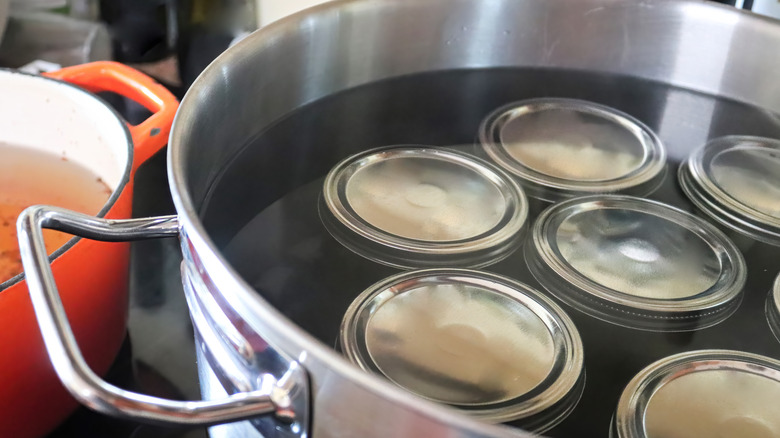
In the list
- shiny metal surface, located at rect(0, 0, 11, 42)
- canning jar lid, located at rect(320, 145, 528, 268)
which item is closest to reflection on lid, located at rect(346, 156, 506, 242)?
canning jar lid, located at rect(320, 145, 528, 268)

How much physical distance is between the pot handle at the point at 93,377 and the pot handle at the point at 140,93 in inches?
6.1

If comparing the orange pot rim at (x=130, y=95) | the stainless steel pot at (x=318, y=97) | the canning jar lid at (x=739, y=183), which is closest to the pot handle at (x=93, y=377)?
the stainless steel pot at (x=318, y=97)

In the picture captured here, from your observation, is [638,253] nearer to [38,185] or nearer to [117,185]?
[117,185]

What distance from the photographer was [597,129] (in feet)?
1.91

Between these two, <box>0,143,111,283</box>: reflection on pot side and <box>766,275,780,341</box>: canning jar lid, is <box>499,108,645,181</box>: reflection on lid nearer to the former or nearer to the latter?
<box>766,275,780,341</box>: canning jar lid

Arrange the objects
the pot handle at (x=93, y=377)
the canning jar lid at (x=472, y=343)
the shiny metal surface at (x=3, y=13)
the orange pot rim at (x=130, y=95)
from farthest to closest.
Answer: the shiny metal surface at (x=3, y=13), the orange pot rim at (x=130, y=95), the canning jar lid at (x=472, y=343), the pot handle at (x=93, y=377)

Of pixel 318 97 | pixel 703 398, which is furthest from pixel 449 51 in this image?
pixel 703 398

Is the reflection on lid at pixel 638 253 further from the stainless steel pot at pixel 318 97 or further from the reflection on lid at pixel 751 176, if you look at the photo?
the stainless steel pot at pixel 318 97

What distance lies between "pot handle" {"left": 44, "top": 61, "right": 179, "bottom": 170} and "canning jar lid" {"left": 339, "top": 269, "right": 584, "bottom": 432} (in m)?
0.21

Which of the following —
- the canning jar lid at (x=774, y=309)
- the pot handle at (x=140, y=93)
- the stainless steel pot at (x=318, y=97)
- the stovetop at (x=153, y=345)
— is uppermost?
the stainless steel pot at (x=318, y=97)

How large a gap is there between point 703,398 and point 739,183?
8.0 inches

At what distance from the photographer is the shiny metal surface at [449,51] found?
0.47m

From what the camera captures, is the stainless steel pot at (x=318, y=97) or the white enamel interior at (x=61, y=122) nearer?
the stainless steel pot at (x=318, y=97)

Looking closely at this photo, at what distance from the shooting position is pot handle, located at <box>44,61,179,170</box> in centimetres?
51
